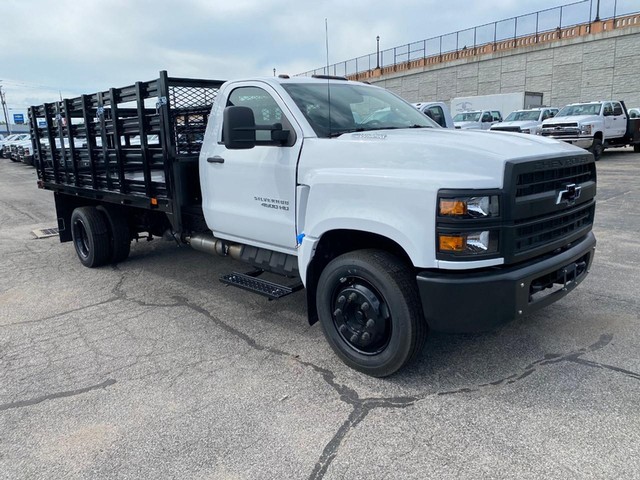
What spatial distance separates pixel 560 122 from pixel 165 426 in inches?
748

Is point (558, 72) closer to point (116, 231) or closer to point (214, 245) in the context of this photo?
point (116, 231)

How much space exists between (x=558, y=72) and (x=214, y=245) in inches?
1487

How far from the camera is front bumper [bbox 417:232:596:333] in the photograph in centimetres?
293

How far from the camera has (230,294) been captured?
5.41 metres

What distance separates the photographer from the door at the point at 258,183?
3963 mm

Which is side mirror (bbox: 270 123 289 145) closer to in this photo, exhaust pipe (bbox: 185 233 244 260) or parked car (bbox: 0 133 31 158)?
exhaust pipe (bbox: 185 233 244 260)

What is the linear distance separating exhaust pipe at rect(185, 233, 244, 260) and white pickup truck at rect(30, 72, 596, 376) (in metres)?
0.02

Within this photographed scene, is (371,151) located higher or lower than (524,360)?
higher

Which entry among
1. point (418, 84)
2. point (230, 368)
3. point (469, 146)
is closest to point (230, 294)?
point (230, 368)

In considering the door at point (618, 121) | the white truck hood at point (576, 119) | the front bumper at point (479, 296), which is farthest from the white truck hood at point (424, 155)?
the door at point (618, 121)

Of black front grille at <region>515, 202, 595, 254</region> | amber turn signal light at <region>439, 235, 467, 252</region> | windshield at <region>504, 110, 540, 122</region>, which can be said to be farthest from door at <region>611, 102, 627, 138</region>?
amber turn signal light at <region>439, 235, 467, 252</region>

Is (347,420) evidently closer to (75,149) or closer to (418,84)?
(75,149)

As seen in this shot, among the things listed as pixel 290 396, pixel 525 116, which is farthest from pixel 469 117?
pixel 290 396

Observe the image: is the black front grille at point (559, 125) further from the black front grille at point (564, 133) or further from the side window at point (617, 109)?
the side window at point (617, 109)
